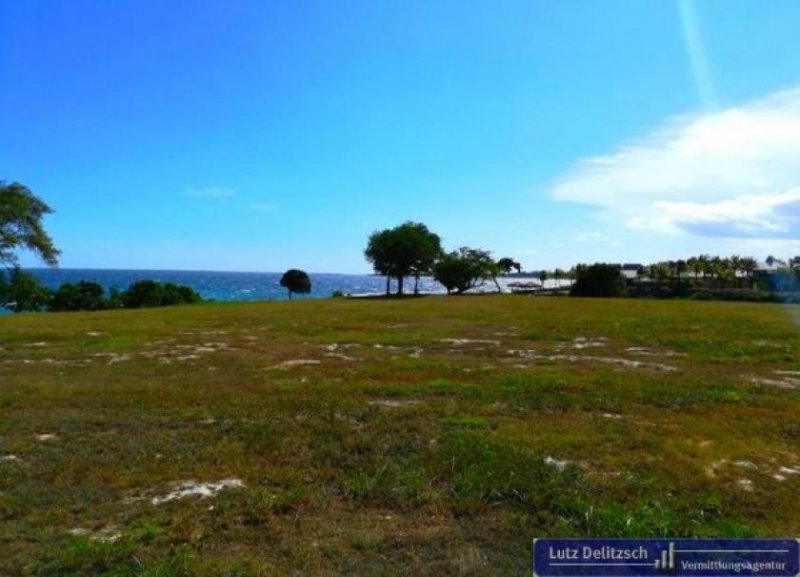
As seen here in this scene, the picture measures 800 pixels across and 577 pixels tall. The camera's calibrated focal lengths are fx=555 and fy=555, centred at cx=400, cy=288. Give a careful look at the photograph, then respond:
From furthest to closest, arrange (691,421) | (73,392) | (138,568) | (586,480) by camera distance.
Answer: (73,392)
(691,421)
(586,480)
(138,568)

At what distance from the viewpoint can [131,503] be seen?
5.12 metres

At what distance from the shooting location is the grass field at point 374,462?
4.37m

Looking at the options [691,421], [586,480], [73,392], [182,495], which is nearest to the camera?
[182,495]

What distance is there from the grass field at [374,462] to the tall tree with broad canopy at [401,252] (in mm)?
55727

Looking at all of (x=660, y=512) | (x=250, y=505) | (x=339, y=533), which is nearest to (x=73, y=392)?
(x=250, y=505)

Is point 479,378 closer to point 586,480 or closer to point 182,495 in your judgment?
point 586,480

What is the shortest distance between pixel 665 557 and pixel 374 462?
307 cm

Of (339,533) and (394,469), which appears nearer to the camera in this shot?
(339,533)

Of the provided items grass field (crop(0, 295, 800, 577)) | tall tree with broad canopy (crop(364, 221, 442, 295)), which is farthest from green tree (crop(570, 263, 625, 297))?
grass field (crop(0, 295, 800, 577))

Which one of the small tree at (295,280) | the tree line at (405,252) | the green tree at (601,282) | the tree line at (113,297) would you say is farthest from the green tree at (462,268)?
the tree line at (113,297)

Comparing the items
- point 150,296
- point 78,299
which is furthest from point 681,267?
point 78,299

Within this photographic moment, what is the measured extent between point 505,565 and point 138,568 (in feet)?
8.68

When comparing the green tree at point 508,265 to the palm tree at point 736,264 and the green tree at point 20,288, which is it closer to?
the palm tree at point 736,264

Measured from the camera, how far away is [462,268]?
80.2 meters
